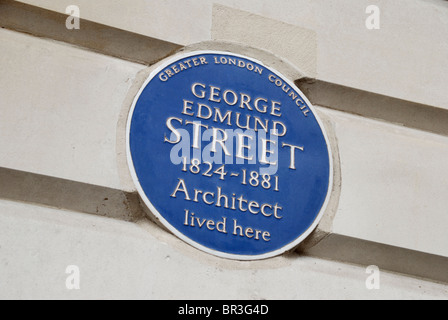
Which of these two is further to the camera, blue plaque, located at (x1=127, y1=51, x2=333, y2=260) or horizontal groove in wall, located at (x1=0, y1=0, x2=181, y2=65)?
horizontal groove in wall, located at (x1=0, y1=0, x2=181, y2=65)

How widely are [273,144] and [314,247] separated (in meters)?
0.45

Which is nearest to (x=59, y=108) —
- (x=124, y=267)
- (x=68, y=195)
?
(x=68, y=195)

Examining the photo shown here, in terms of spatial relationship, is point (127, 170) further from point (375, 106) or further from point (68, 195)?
point (375, 106)

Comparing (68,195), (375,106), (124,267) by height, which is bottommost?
(124,267)

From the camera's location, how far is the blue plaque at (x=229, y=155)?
3318 millimetres

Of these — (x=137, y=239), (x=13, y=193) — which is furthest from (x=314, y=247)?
(x=13, y=193)

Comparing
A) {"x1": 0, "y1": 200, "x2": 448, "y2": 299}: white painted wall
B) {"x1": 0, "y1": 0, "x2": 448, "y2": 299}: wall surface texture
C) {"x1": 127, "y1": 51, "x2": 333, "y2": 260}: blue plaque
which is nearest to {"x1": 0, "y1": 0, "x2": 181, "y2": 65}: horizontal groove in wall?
{"x1": 0, "y1": 0, "x2": 448, "y2": 299}: wall surface texture

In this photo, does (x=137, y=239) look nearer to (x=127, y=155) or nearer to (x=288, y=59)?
(x=127, y=155)

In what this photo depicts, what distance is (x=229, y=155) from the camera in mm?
3486

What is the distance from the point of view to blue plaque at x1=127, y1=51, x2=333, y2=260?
332cm

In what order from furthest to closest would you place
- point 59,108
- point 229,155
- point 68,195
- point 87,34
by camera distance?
point 87,34 < point 229,155 < point 59,108 < point 68,195

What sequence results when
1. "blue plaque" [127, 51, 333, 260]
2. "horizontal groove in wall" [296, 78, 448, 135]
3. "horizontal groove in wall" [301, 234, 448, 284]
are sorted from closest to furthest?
"blue plaque" [127, 51, 333, 260], "horizontal groove in wall" [301, 234, 448, 284], "horizontal groove in wall" [296, 78, 448, 135]

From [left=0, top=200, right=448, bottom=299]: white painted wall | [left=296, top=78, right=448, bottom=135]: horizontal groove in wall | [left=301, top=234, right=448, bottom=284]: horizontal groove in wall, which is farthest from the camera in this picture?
[left=296, top=78, right=448, bottom=135]: horizontal groove in wall

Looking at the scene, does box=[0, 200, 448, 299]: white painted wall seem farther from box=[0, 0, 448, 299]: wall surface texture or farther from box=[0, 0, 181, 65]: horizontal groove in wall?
box=[0, 0, 181, 65]: horizontal groove in wall
